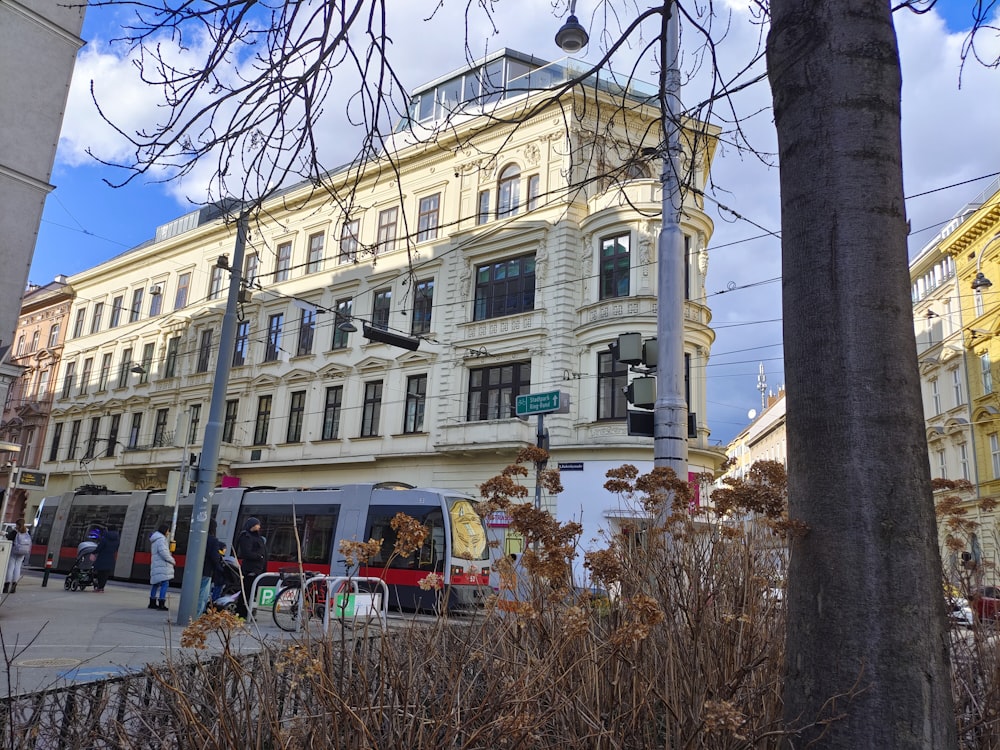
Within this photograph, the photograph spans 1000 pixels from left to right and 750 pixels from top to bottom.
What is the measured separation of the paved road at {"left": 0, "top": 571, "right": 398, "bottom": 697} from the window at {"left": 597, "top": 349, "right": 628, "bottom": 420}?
12703 millimetres

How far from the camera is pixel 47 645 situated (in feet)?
26.9

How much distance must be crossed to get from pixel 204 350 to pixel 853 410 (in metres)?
37.3

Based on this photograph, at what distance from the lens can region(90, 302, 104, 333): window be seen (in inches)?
1715

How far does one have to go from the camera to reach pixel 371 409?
2878 cm

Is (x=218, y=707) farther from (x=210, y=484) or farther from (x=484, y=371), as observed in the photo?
(x=484, y=371)

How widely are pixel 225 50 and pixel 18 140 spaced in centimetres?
1368

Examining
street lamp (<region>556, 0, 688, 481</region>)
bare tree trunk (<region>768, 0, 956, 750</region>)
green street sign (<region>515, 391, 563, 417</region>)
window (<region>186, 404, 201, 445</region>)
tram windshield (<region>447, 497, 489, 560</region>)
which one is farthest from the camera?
window (<region>186, 404, 201, 445</region>)

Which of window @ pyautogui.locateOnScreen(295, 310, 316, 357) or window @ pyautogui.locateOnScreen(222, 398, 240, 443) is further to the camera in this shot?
window @ pyautogui.locateOnScreen(222, 398, 240, 443)

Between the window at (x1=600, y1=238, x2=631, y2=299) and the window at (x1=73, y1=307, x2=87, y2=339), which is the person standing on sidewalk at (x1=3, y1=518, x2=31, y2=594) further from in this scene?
the window at (x1=73, y1=307, x2=87, y2=339)

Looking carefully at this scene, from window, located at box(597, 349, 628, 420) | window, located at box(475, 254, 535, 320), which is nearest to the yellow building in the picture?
window, located at box(597, 349, 628, 420)

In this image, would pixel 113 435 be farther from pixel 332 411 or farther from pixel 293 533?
pixel 293 533

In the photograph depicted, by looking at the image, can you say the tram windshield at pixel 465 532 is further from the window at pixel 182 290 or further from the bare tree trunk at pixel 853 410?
the window at pixel 182 290

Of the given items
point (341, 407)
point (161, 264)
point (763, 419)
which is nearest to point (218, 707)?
point (341, 407)

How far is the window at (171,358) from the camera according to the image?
123ft
